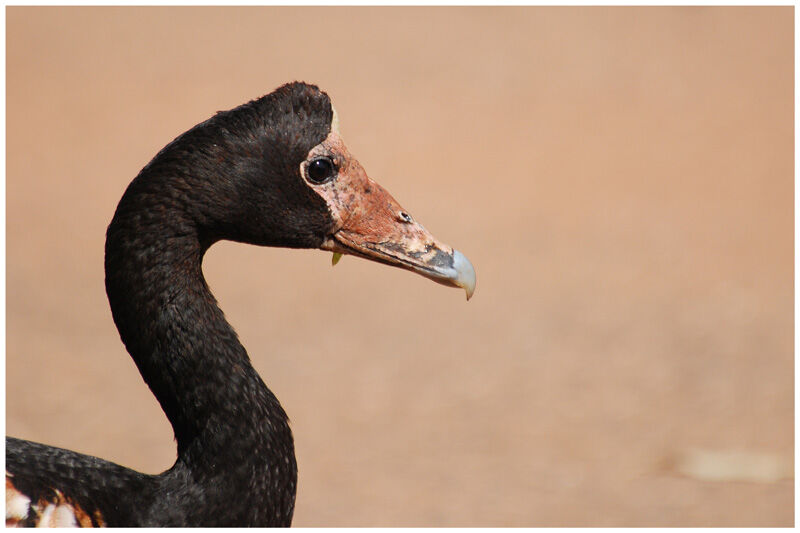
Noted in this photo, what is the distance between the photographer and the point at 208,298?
10.4ft

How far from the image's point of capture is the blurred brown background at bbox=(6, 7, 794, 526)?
766 cm

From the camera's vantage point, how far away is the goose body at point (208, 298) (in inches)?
119

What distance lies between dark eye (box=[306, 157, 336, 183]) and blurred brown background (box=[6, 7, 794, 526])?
3834 mm

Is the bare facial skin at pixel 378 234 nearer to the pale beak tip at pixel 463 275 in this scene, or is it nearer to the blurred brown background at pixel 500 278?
the pale beak tip at pixel 463 275

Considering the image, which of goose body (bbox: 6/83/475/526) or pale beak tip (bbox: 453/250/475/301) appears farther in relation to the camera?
pale beak tip (bbox: 453/250/475/301)

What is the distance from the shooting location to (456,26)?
17.1 m

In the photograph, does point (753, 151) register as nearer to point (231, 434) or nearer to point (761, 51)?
point (761, 51)

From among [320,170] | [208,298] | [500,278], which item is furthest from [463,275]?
[500,278]

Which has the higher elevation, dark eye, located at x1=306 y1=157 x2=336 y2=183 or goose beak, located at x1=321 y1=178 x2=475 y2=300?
dark eye, located at x1=306 y1=157 x2=336 y2=183

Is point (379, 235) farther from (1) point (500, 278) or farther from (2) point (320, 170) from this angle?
(1) point (500, 278)

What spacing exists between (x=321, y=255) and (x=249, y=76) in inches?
155

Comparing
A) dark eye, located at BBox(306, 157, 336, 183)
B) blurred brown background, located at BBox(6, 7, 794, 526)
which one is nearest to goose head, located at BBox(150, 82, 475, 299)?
dark eye, located at BBox(306, 157, 336, 183)

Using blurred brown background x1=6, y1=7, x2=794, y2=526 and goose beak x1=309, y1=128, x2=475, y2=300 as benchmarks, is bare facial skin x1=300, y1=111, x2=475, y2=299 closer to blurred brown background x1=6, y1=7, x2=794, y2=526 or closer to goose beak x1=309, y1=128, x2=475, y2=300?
goose beak x1=309, y1=128, x2=475, y2=300

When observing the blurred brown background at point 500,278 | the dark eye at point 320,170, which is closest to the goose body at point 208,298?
the dark eye at point 320,170
